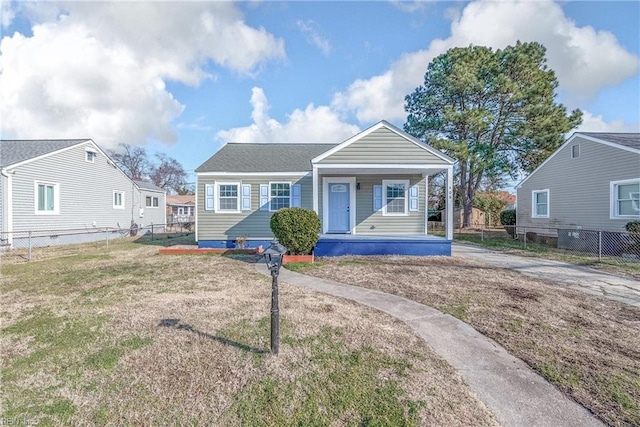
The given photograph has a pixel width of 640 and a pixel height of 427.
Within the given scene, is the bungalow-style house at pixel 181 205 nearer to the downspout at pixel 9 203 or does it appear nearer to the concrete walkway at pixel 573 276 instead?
the downspout at pixel 9 203

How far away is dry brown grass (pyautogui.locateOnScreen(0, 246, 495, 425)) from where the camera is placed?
2.37 metres

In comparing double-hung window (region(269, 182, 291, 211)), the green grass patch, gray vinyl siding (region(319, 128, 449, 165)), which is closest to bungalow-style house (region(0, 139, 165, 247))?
double-hung window (region(269, 182, 291, 211))

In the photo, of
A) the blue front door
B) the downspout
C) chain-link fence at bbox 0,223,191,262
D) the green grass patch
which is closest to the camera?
the green grass patch

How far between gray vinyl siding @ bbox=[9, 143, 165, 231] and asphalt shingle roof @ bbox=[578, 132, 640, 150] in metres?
24.1

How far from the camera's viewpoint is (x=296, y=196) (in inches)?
493

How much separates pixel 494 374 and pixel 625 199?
12.8m

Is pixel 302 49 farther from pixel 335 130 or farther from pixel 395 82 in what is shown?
pixel 335 130

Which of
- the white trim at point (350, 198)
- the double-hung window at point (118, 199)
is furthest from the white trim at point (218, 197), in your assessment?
the double-hung window at point (118, 199)

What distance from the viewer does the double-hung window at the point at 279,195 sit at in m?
12.5

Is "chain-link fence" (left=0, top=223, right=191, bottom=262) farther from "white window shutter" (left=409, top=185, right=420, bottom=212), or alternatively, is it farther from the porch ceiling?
"white window shutter" (left=409, top=185, right=420, bottom=212)

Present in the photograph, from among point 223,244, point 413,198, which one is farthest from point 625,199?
point 223,244

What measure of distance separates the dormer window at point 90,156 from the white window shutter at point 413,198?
677 inches

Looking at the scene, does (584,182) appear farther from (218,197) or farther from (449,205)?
(218,197)

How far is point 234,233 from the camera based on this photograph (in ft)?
40.3
